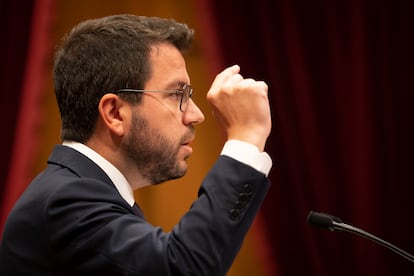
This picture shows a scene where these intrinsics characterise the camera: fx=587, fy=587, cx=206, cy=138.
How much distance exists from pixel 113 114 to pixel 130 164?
0.35 feet

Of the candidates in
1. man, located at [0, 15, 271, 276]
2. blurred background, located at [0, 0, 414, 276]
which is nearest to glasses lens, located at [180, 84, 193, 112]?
man, located at [0, 15, 271, 276]

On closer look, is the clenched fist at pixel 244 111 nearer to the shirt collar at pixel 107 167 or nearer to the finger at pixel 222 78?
the finger at pixel 222 78

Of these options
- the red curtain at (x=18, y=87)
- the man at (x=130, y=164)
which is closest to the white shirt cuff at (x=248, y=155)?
the man at (x=130, y=164)

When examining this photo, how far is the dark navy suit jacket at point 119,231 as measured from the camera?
921 mm

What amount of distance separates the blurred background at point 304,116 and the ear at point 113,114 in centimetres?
101

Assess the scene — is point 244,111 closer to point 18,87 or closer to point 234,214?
point 234,214

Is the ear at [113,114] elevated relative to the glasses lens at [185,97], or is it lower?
lower

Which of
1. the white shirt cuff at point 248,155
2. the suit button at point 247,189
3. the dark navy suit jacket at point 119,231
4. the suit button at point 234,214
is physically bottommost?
the dark navy suit jacket at point 119,231

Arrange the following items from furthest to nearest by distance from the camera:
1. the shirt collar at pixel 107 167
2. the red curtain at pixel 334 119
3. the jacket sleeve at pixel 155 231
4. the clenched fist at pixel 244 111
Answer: the red curtain at pixel 334 119 → the shirt collar at pixel 107 167 → the clenched fist at pixel 244 111 → the jacket sleeve at pixel 155 231

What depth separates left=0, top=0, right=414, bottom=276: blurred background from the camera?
2109mm

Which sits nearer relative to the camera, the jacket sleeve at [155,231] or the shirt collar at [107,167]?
the jacket sleeve at [155,231]

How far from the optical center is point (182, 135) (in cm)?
119

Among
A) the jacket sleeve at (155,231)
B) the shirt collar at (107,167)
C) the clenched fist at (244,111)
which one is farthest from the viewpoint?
the shirt collar at (107,167)

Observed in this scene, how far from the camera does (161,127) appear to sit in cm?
117
